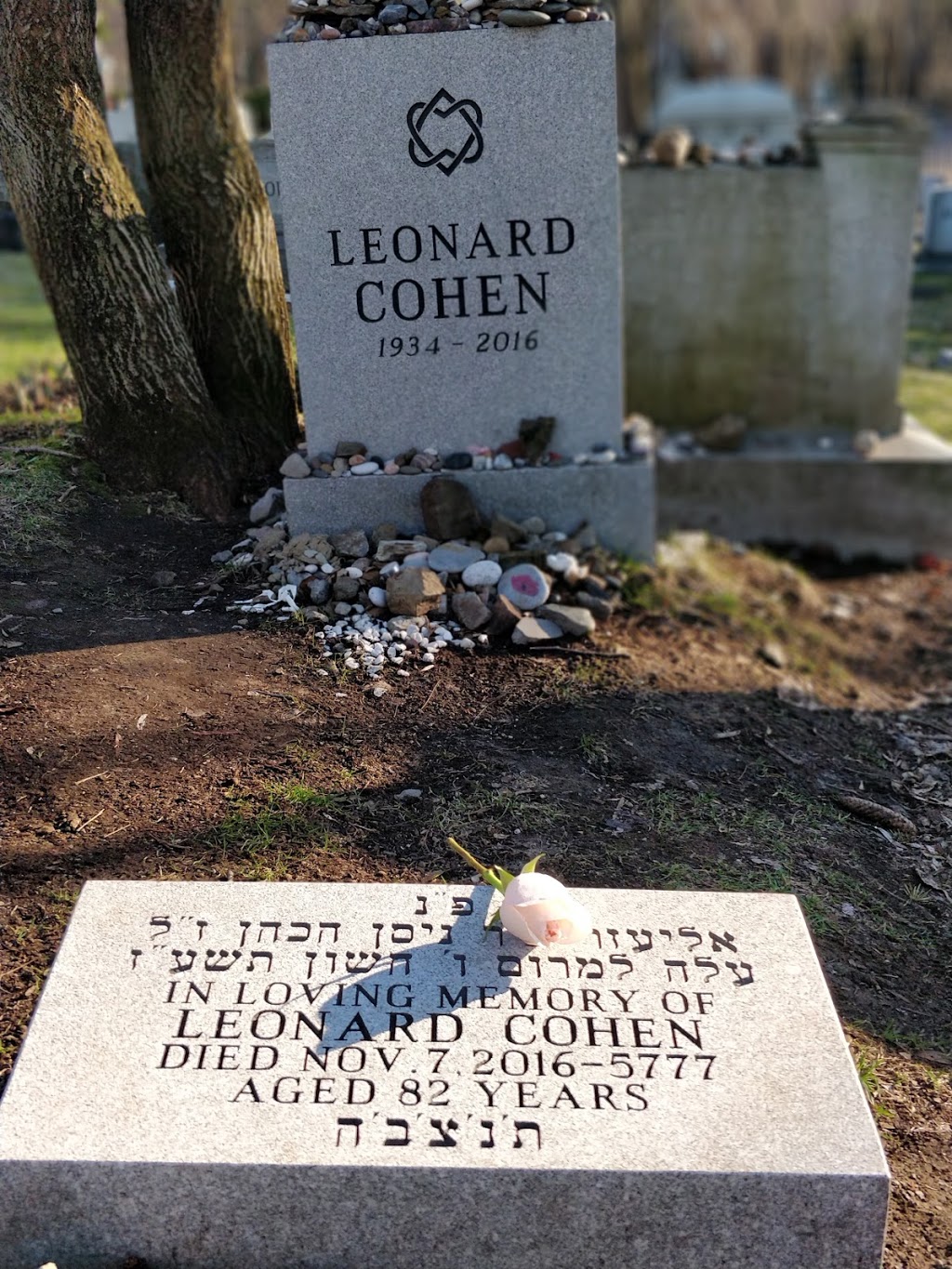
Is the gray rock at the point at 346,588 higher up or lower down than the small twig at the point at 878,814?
higher up

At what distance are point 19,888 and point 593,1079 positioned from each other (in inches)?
65.2

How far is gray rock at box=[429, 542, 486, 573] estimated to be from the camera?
4949 millimetres

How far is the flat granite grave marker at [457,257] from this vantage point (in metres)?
4.74

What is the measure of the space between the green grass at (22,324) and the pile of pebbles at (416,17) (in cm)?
341

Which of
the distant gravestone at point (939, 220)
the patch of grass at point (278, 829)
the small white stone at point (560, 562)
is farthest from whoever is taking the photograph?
the distant gravestone at point (939, 220)

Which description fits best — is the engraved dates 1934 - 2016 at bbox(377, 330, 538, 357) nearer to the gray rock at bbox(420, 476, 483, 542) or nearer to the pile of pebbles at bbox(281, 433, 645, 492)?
the pile of pebbles at bbox(281, 433, 645, 492)

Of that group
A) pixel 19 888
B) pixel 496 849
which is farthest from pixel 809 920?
pixel 19 888

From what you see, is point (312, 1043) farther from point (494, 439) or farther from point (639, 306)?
point (639, 306)

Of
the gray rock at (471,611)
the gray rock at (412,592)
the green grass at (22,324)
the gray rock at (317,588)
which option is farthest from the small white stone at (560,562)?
the green grass at (22,324)

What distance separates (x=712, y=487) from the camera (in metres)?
7.82

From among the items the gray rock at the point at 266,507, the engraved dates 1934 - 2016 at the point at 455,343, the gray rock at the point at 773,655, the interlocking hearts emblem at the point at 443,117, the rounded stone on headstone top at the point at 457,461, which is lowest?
the gray rock at the point at 773,655

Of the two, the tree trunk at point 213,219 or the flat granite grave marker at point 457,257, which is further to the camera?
the tree trunk at point 213,219

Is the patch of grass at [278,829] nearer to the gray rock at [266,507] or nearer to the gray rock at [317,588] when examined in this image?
the gray rock at [317,588]

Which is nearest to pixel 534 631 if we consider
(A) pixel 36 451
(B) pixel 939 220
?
(A) pixel 36 451
